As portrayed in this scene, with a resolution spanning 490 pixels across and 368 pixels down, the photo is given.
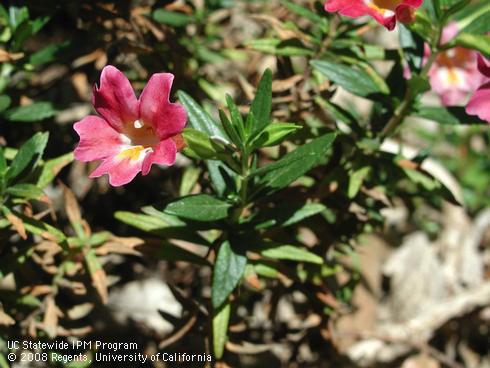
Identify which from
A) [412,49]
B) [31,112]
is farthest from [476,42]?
[31,112]

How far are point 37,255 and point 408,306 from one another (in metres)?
2.56

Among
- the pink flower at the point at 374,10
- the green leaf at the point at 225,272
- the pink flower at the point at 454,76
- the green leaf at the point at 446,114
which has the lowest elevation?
the green leaf at the point at 225,272

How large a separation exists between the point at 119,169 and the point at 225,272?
51 cm

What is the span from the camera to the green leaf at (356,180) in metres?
2.24

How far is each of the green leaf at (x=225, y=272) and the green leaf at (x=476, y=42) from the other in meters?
1.02

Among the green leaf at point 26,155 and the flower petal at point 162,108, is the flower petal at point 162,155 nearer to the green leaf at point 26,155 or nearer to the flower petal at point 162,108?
the flower petal at point 162,108

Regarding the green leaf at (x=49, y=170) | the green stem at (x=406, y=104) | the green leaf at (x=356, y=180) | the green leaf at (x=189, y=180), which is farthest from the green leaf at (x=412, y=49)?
the green leaf at (x=49, y=170)

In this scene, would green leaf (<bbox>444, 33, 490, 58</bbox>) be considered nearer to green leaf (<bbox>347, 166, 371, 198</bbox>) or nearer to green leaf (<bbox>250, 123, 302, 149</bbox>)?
green leaf (<bbox>347, 166, 371, 198</bbox>)

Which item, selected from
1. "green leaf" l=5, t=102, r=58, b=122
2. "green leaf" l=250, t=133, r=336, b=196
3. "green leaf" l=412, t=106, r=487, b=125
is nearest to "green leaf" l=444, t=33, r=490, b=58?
"green leaf" l=412, t=106, r=487, b=125

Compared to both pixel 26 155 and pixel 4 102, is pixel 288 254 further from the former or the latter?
pixel 4 102

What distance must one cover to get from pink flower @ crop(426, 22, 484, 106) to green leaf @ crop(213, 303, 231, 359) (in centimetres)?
131

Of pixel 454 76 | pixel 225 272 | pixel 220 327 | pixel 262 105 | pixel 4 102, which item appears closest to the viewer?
pixel 262 105

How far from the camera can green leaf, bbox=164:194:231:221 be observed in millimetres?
1869

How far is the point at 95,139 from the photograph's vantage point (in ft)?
6.16
